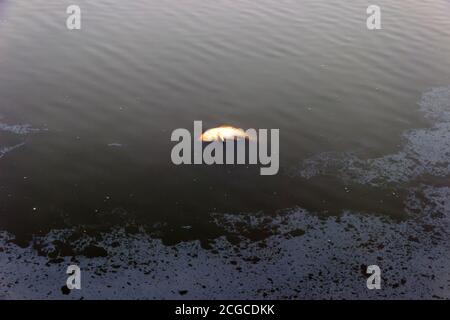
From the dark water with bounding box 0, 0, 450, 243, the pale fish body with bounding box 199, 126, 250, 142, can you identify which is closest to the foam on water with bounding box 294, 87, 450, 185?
the dark water with bounding box 0, 0, 450, 243

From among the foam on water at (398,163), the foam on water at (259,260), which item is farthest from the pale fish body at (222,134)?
the foam on water at (259,260)

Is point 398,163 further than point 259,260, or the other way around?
point 398,163

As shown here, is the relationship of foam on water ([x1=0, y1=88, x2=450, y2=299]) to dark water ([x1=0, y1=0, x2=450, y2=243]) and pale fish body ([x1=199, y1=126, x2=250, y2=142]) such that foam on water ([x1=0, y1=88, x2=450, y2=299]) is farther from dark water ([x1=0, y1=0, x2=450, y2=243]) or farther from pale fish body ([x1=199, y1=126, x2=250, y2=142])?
pale fish body ([x1=199, y1=126, x2=250, y2=142])

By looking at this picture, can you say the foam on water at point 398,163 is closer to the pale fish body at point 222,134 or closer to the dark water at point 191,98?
the dark water at point 191,98

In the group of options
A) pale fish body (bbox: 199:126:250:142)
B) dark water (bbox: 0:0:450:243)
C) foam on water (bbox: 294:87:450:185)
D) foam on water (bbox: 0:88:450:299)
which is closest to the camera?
foam on water (bbox: 0:88:450:299)

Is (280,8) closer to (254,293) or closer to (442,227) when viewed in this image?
(442,227)

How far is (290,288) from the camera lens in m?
5.57

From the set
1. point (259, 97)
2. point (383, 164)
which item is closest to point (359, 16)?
point (259, 97)

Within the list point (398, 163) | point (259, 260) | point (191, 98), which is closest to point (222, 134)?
point (191, 98)

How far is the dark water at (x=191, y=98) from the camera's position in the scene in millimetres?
6754

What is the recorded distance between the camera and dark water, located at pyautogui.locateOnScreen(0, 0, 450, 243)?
266 inches

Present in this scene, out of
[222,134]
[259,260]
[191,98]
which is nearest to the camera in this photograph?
[259,260]

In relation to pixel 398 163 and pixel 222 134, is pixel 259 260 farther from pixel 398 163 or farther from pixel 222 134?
pixel 398 163

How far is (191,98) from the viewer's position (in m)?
9.12
